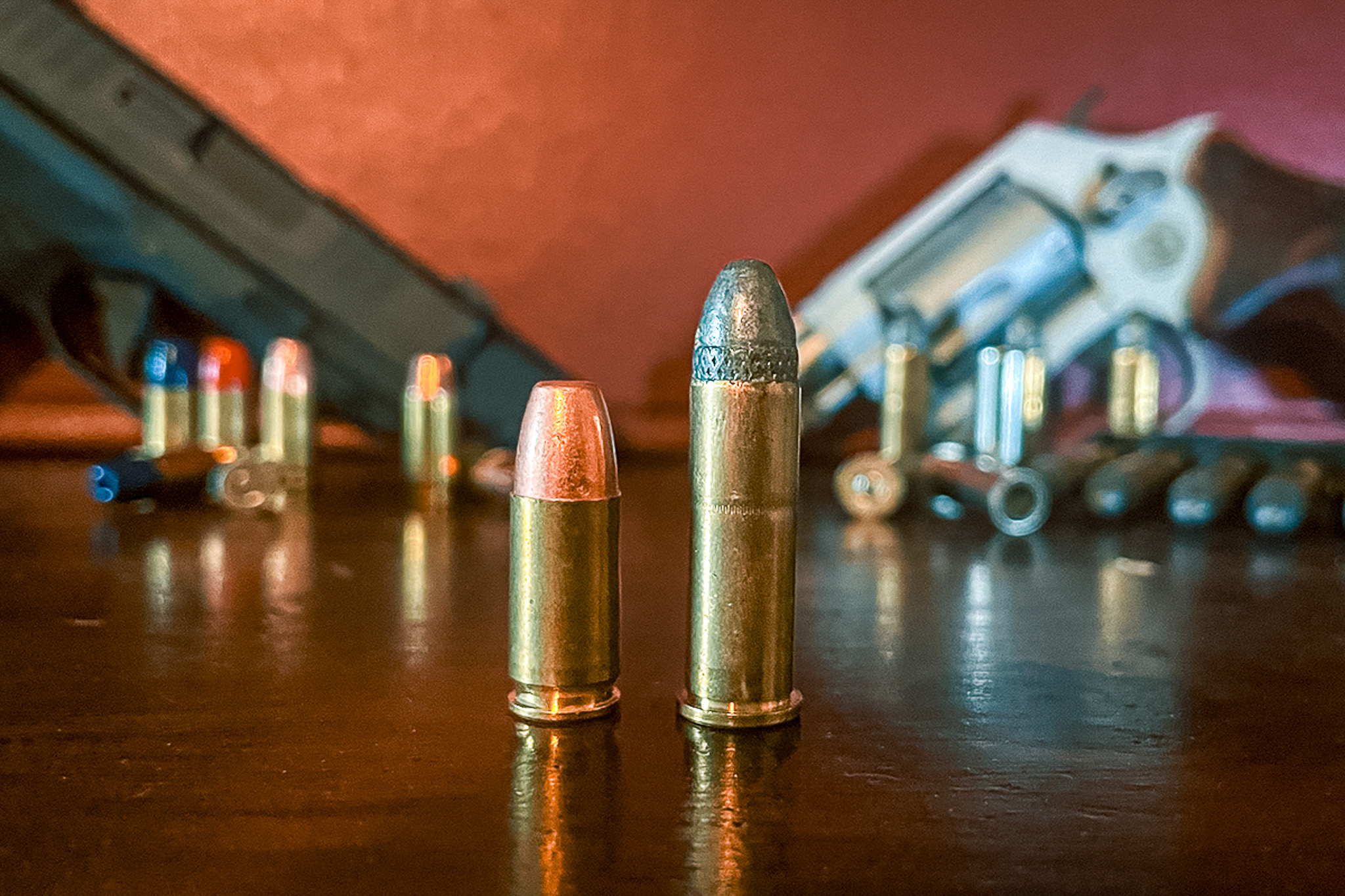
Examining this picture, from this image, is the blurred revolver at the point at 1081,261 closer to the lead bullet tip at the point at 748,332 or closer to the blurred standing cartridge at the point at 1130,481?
the blurred standing cartridge at the point at 1130,481

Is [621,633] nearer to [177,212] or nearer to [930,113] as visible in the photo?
[177,212]

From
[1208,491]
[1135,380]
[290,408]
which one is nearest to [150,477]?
[290,408]

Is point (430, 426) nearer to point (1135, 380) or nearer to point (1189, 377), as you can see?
point (1135, 380)

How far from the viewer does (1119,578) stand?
3.43 ft

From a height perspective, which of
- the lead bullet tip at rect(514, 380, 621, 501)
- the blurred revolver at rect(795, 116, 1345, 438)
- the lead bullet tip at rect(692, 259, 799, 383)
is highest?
the blurred revolver at rect(795, 116, 1345, 438)

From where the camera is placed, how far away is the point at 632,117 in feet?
6.86

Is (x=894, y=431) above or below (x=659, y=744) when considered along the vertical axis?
above

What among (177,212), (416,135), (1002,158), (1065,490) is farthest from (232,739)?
(416,135)

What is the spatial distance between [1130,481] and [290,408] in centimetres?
122

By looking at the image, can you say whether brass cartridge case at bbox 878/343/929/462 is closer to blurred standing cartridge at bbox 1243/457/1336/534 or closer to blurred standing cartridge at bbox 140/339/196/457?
blurred standing cartridge at bbox 1243/457/1336/534

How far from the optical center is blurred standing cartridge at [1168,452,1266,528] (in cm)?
135

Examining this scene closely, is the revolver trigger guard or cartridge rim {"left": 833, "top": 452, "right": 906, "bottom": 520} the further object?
the revolver trigger guard

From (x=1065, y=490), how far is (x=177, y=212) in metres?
1.51

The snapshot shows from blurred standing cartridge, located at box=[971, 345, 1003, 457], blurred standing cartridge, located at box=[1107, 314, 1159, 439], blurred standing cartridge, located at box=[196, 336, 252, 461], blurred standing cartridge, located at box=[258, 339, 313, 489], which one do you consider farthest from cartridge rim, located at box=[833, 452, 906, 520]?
blurred standing cartridge, located at box=[196, 336, 252, 461]
